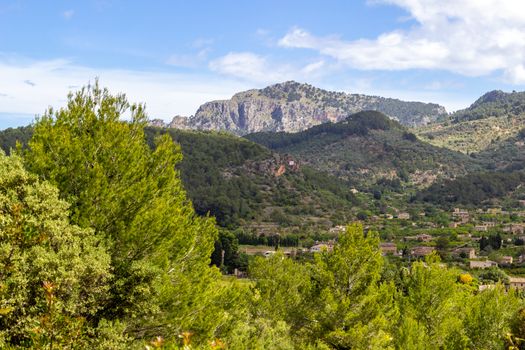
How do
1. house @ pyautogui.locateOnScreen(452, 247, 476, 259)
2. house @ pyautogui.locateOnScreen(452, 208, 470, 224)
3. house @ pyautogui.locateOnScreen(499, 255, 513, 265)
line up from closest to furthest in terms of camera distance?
house @ pyautogui.locateOnScreen(499, 255, 513, 265) < house @ pyautogui.locateOnScreen(452, 247, 476, 259) < house @ pyautogui.locateOnScreen(452, 208, 470, 224)

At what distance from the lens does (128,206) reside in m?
15.4

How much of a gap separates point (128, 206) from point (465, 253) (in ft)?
355

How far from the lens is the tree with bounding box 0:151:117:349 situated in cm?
1077

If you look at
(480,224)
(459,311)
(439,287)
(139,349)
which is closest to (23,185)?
(139,349)

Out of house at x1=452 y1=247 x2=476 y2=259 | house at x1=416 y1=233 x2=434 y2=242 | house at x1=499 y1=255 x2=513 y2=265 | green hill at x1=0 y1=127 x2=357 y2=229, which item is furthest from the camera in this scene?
green hill at x1=0 y1=127 x2=357 y2=229

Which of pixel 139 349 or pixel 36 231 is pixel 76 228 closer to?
pixel 36 231

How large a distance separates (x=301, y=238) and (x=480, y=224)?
72.5m

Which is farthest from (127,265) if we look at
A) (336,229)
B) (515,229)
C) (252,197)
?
(252,197)

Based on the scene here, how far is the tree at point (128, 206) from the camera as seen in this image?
1453 centimetres

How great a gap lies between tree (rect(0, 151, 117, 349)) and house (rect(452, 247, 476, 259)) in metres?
109

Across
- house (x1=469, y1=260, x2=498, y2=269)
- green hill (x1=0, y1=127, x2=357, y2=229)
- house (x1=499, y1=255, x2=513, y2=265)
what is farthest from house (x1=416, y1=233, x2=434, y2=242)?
green hill (x1=0, y1=127, x2=357, y2=229)

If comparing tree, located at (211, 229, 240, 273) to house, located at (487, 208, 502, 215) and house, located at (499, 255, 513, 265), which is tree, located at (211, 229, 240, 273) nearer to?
house, located at (499, 255, 513, 265)

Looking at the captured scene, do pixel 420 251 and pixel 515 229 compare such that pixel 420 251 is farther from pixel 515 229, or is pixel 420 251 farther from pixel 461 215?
pixel 461 215

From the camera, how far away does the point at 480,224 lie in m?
164
